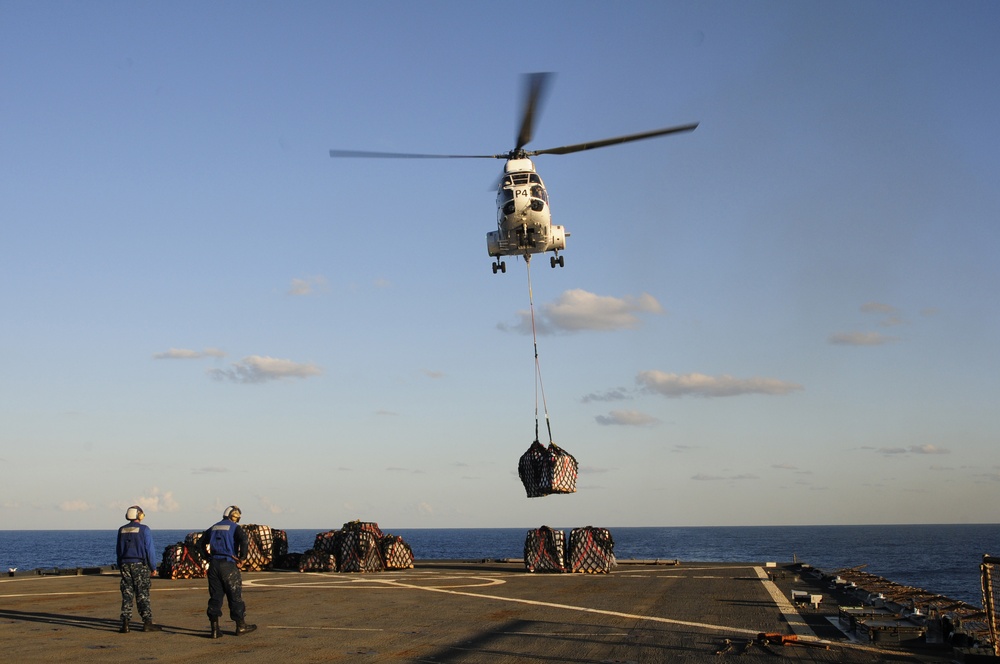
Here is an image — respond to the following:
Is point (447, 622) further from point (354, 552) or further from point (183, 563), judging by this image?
point (354, 552)

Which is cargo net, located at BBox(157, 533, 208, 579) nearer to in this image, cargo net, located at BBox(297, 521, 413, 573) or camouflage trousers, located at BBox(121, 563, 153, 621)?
cargo net, located at BBox(297, 521, 413, 573)

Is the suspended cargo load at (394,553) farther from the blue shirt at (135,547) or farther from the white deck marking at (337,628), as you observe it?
the blue shirt at (135,547)

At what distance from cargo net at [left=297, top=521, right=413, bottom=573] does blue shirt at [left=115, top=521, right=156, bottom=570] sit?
18367 millimetres

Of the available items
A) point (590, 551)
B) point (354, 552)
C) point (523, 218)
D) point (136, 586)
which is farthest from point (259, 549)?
point (136, 586)

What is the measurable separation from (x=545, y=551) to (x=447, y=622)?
17343mm

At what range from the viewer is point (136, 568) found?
1730 centimetres

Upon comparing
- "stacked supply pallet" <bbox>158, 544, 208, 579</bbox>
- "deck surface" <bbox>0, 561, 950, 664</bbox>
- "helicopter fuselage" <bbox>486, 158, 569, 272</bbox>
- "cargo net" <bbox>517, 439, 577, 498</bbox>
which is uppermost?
"helicopter fuselage" <bbox>486, 158, 569, 272</bbox>

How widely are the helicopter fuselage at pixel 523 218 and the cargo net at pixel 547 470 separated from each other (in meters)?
7.87

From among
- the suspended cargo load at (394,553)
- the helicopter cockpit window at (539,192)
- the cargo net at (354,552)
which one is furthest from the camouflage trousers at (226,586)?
the helicopter cockpit window at (539,192)

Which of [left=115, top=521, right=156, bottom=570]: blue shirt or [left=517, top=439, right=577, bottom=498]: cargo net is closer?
[left=115, top=521, right=156, bottom=570]: blue shirt

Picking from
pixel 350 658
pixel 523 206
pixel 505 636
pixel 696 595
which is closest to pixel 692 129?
pixel 523 206

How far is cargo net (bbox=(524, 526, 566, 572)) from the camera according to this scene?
35.2 meters

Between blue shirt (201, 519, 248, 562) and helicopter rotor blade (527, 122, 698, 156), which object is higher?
helicopter rotor blade (527, 122, 698, 156)

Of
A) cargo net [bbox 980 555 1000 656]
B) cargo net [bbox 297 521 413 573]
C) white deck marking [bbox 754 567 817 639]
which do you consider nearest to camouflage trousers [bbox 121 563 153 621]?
white deck marking [bbox 754 567 817 639]
